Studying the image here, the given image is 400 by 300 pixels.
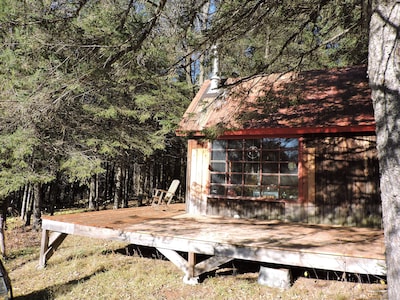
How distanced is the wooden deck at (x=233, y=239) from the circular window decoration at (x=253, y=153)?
1517mm

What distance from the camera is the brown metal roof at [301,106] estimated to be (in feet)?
19.2

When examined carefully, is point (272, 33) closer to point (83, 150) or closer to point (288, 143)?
point (288, 143)

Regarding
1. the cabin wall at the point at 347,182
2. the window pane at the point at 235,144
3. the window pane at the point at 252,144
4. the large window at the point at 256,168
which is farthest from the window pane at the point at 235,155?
the cabin wall at the point at 347,182

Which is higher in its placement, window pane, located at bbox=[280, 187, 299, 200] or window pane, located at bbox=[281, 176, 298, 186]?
window pane, located at bbox=[281, 176, 298, 186]

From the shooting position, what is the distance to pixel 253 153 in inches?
285

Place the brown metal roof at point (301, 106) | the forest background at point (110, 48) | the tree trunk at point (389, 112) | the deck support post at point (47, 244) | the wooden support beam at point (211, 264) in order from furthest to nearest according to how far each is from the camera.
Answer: the deck support post at point (47, 244) → the brown metal roof at point (301, 106) → the wooden support beam at point (211, 264) → the forest background at point (110, 48) → the tree trunk at point (389, 112)

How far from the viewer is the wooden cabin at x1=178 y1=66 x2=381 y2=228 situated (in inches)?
238

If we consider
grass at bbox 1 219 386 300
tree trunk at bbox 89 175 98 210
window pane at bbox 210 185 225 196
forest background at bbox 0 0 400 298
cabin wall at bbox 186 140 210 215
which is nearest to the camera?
forest background at bbox 0 0 400 298

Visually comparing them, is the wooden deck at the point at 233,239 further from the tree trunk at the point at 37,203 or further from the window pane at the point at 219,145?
the tree trunk at the point at 37,203

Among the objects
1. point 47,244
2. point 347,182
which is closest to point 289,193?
point 347,182

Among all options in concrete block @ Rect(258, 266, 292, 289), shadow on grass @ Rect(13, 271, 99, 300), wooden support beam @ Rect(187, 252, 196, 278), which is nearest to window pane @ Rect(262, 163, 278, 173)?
concrete block @ Rect(258, 266, 292, 289)

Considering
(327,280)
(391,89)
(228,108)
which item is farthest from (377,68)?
(228,108)

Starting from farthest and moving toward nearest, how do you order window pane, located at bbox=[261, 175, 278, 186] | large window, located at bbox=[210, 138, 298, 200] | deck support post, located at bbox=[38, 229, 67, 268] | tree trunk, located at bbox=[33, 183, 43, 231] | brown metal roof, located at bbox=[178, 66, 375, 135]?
tree trunk, located at bbox=[33, 183, 43, 231]
window pane, located at bbox=[261, 175, 278, 186]
large window, located at bbox=[210, 138, 298, 200]
deck support post, located at bbox=[38, 229, 67, 268]
brown metal roof, located at bbox=[178, 66, 375, 135]

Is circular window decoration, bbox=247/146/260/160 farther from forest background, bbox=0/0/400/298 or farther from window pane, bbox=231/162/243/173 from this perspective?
forest background, bbox=0/0/400/298
